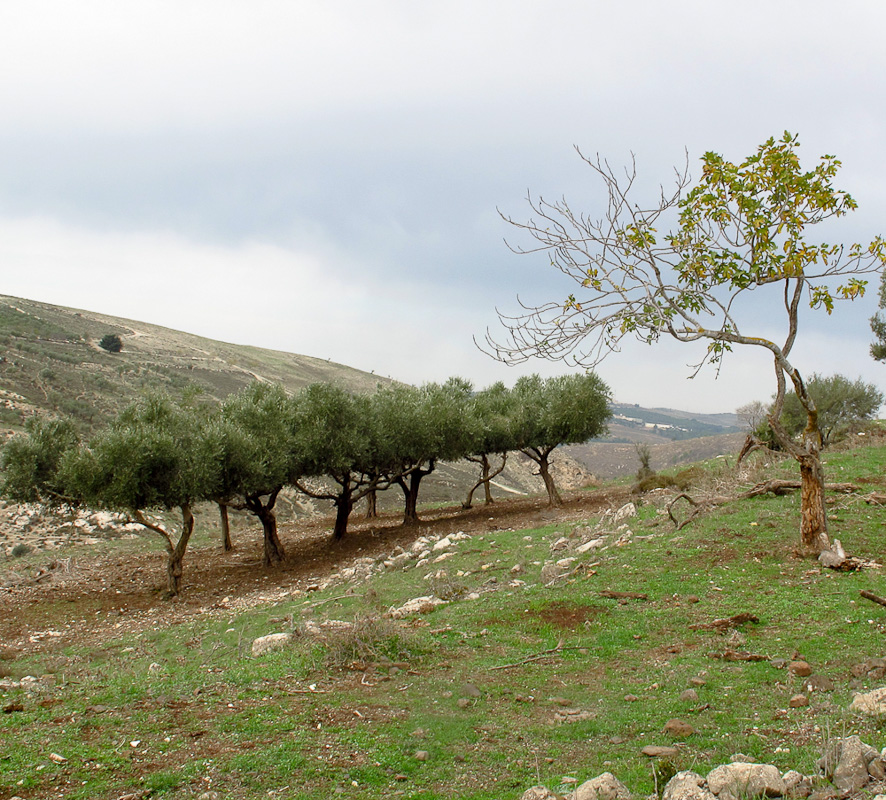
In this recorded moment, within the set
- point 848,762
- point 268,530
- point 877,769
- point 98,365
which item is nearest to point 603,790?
point 848,762

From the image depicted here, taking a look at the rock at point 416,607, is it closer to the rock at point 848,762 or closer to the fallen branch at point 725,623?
the fallen branch at point 725,623

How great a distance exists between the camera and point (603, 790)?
17.4 feet

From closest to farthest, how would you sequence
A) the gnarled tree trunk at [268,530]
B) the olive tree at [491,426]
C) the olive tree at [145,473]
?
1. the olive tree at [145,473]
2. the gnarled tree trunk at [268,530]
3. the olive tree at [491,426]

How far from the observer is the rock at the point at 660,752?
6141mm

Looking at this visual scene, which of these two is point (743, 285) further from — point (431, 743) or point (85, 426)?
point (85, 426)

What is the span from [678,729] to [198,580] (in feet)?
63.4

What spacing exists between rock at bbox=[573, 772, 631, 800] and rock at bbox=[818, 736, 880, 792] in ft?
5.16

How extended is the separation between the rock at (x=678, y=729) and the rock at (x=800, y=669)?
2123mm

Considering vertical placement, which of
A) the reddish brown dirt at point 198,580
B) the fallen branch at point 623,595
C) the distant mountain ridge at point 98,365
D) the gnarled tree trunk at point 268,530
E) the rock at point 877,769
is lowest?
the reddish brown dirt at point 198,580

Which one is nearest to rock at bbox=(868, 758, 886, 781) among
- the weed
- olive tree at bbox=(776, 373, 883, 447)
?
the weed

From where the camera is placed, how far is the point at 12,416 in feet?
127

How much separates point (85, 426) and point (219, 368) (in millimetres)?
40188

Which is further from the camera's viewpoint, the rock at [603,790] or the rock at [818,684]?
the rock at [818,684]

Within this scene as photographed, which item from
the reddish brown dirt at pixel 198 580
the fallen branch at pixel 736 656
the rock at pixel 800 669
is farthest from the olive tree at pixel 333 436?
the rock at pixel 800 669
